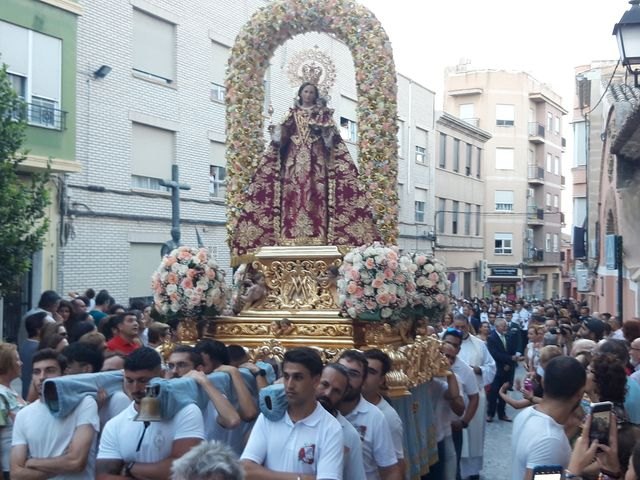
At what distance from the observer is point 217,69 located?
20516mm

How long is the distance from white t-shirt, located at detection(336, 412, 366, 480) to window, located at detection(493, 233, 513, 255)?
42344 millimetres

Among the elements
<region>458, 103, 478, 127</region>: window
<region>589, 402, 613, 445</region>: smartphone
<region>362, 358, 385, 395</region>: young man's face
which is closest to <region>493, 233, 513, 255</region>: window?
<region>458, 103, 478, 127</region>: window

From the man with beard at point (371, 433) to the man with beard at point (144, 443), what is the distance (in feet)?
2.92

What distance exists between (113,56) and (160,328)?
30.6 feet

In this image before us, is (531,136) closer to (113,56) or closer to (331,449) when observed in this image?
(113,56)

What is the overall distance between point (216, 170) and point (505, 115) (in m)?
28.9

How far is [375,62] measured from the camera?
8.70 m

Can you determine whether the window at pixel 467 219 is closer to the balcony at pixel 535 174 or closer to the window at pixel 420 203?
the window at pixel 420 203

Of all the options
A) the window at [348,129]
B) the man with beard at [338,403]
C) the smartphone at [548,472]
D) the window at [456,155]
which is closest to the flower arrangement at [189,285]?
the man with beard at [338,403]

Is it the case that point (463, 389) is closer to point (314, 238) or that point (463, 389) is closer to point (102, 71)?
point (314, 238)

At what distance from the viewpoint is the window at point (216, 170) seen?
20.5m

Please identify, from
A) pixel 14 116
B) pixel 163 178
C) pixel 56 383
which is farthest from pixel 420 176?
pixel 56 383

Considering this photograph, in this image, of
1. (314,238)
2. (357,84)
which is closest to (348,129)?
(357,84)

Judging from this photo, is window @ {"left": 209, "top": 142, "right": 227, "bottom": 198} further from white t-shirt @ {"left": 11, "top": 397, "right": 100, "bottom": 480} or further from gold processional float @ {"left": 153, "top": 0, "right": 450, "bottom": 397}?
white t-shirt @ {"left": 11, "top": 397, "right": 100, "bottom": 480}
